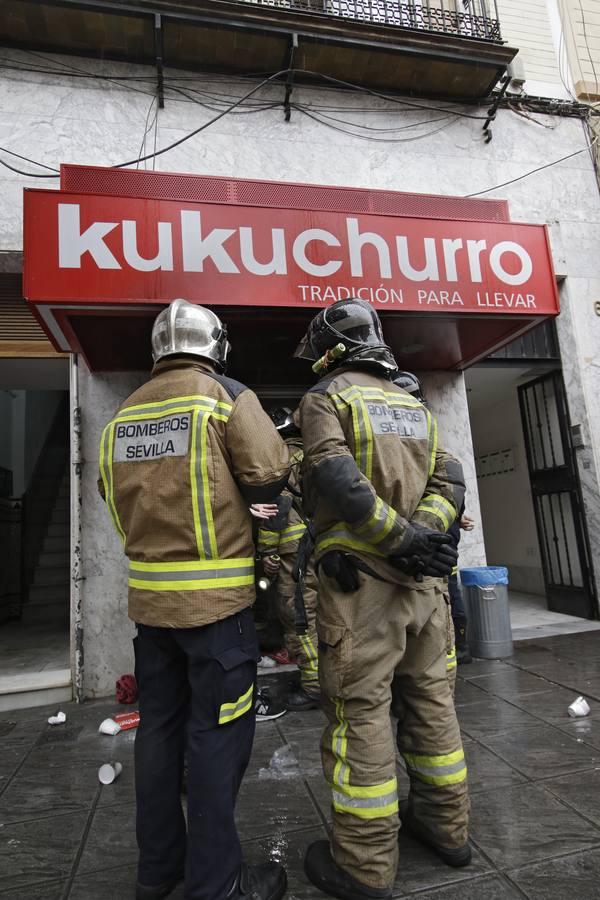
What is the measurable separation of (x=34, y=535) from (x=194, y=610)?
25.6 ft

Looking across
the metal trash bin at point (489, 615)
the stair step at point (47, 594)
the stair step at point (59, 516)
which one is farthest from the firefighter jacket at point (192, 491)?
the stair step at point (59, 516)

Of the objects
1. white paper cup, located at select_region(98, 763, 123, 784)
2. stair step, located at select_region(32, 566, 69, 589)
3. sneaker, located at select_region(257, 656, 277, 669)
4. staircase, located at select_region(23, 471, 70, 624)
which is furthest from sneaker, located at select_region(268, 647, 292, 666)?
stair step, located at select_region(32, 566, 69, 589)

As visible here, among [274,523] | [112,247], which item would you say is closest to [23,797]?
[274,523]

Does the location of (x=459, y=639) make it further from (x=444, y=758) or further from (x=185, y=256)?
(x=185, y=256)

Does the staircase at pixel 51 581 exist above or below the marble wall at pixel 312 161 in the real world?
below

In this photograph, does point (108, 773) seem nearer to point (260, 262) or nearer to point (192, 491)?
point (192, 491)

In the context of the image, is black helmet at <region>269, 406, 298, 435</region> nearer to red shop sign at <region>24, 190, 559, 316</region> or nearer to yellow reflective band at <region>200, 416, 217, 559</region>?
red shop sign at <region>24, 190, 559, 316</region>

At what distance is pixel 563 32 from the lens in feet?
22.7

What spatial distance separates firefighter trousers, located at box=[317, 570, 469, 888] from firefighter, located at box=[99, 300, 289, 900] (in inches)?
12.3

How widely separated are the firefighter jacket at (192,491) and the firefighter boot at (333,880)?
103 cm

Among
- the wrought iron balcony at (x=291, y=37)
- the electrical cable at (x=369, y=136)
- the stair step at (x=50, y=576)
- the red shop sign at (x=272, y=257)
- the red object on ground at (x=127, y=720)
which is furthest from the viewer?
the stair step at (x=50, y=576)

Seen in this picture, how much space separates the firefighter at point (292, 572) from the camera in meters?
3.85

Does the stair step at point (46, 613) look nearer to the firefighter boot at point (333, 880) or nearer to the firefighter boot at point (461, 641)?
the firefighter boot at point (461, 641)

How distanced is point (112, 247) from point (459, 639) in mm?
4267
